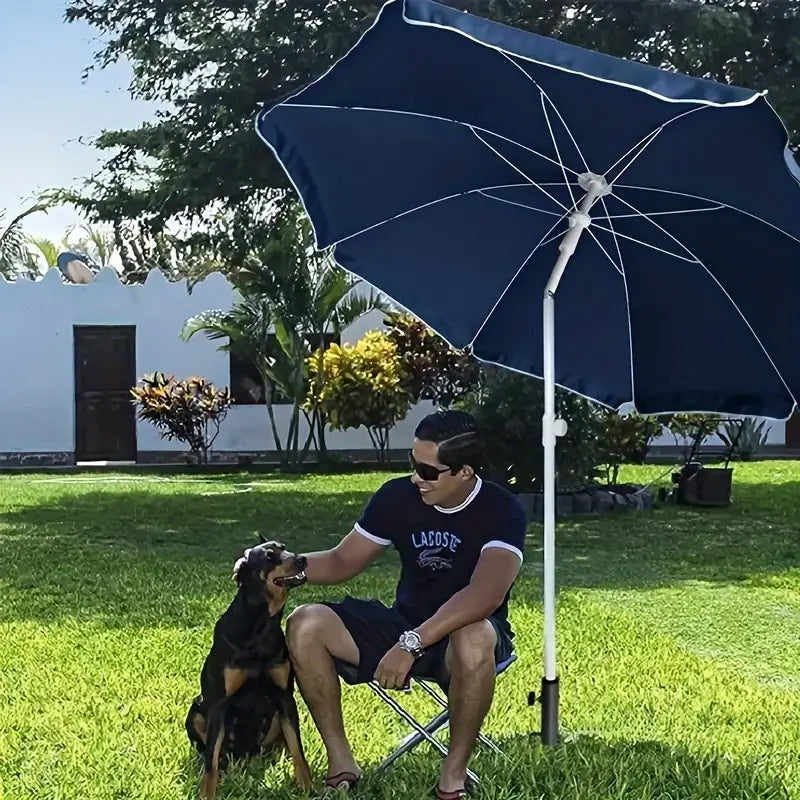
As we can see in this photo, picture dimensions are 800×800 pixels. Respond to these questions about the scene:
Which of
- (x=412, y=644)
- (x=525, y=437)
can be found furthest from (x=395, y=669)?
(x=525, y=437)

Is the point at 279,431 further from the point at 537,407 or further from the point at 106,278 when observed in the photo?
the point at 537,407

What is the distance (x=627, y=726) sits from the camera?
188 inches

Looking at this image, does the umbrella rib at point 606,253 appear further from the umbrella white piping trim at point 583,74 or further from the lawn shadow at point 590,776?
the lawn shadow at point 590,776

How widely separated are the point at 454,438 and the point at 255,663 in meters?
0.92

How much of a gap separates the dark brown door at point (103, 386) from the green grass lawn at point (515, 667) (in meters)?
8.37

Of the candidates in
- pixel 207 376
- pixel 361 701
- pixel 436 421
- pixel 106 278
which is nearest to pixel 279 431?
pixel 207 376

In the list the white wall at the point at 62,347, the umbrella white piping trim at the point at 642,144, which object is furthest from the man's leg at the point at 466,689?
the white wall at the point at 62,347

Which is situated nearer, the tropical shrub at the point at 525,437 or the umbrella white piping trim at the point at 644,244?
the umbrella white piping trim at the point at 644,244

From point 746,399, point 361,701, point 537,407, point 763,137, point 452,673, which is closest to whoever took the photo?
point 763,137

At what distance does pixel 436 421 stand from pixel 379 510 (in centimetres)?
40

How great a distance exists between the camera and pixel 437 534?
13.1 feet

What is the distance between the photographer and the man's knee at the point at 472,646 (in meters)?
3.68

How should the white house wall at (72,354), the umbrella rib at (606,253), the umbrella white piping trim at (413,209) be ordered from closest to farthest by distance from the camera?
the umbrella white piping trim at (413,209), the umbrella rib at (606,253), the white house wall at (72,354)

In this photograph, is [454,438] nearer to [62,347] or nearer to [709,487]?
[709,487]
